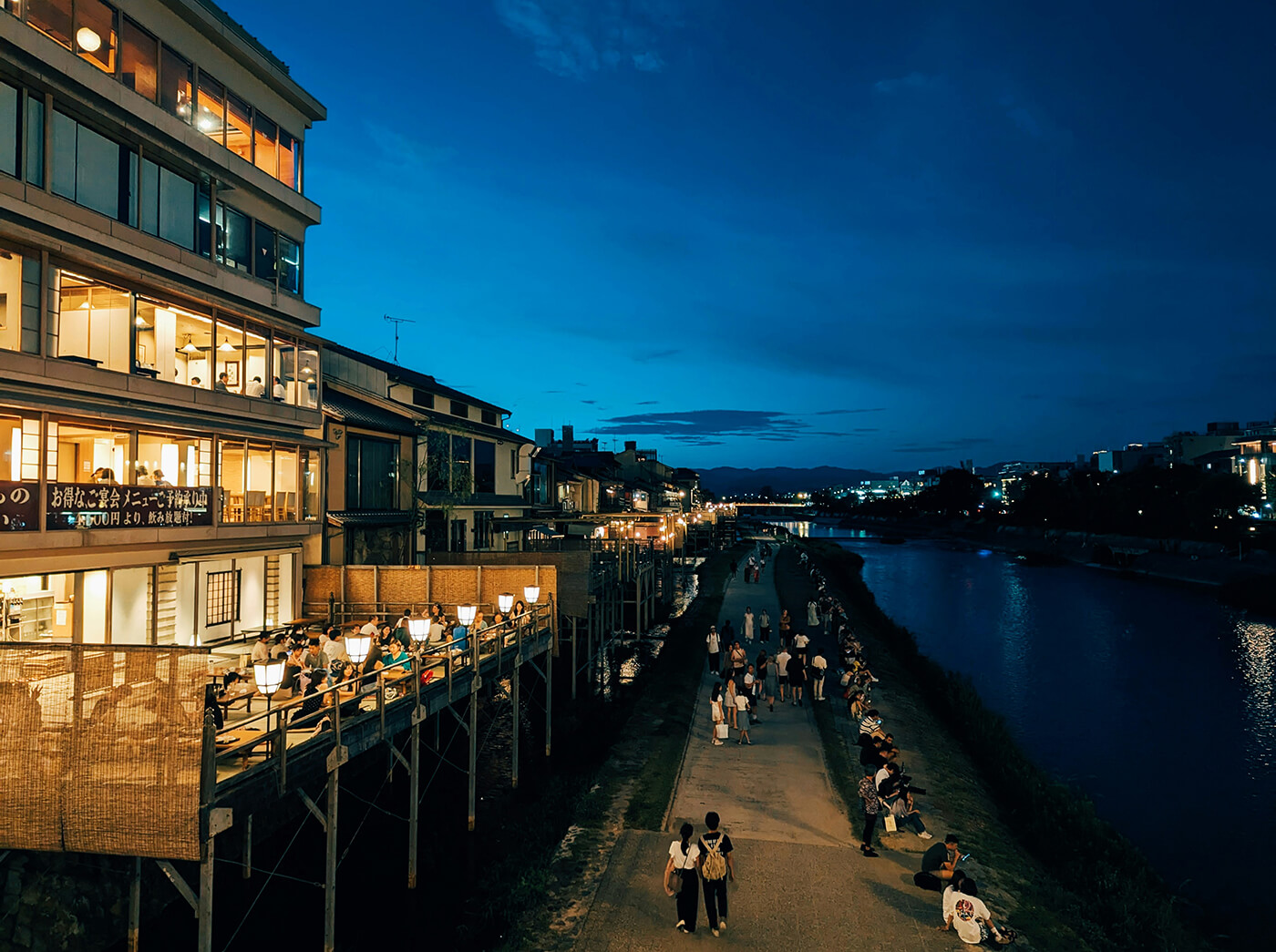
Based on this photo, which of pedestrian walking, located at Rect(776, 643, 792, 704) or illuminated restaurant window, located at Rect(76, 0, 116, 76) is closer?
illuminated restaurant window, located at Rect(76, 0, 116, 76)

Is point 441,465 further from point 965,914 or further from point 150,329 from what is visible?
point 965,914

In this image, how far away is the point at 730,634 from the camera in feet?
103

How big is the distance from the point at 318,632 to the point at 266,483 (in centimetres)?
491

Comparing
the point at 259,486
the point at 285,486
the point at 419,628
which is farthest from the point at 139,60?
the point at 419,628

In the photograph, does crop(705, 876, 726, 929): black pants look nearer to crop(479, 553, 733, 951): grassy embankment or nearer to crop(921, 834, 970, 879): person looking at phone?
crop(479, 553, 733, 951): grassy embankment

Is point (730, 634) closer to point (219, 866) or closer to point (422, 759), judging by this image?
point (422, 759)

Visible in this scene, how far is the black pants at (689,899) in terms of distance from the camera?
1120 centimetres

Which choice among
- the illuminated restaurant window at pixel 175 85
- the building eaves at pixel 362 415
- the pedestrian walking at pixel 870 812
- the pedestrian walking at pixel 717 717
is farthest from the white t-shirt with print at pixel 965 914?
the illuminated restaurant window at pixel 175 85

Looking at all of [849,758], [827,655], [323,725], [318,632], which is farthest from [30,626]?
[827,655]

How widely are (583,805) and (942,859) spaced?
7669mm

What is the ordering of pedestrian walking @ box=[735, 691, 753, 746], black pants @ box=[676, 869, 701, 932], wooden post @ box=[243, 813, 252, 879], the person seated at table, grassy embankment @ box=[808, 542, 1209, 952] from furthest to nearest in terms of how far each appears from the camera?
pedestrian walking @ box=[735, 691, 753, 746] < the person seated at table < grassy embankment @ box=[808, 542, 1209, 952] < wooden post @ box=[243, 813, 252, 879] < black pants @ box=[676, 869, 701, 932]

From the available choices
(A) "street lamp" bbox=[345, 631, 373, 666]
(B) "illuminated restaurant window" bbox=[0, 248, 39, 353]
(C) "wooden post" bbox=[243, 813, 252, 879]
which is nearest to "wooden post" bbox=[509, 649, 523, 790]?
(A) "street lamp" bbox=[345, 631, 373, 666]

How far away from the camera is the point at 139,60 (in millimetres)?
17906

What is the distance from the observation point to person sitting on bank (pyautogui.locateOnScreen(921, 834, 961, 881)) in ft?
39.4
